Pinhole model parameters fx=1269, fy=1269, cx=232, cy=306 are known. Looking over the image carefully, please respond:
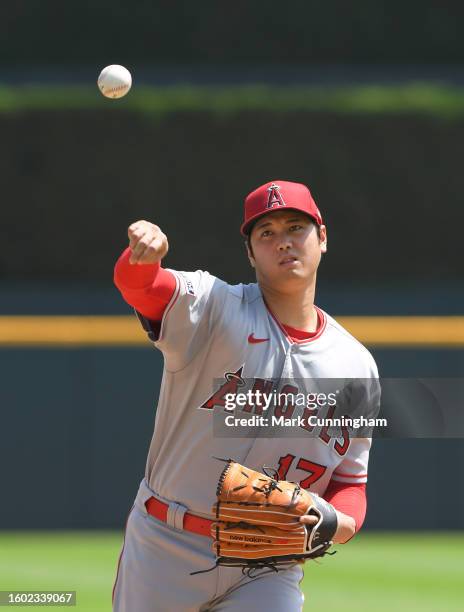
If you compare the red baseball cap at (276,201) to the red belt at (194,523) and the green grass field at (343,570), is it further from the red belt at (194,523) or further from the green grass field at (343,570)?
the green grass field at (343,570)

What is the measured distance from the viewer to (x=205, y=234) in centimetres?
1037

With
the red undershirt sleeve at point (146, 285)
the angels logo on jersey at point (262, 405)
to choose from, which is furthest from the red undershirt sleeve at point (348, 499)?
the red undershirt sleeve at point (146, 285)

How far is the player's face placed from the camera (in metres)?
3.53

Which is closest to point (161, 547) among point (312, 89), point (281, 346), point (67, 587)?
point (281, 346)

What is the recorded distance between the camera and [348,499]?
11.8 feet

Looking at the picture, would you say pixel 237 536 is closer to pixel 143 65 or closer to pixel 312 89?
pixel 312 89

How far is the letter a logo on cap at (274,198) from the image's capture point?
3.55 metres

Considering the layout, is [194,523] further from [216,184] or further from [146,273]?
[216,184]

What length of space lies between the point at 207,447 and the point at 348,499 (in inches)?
17.5

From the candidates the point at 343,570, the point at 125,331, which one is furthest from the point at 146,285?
the point at 125,331

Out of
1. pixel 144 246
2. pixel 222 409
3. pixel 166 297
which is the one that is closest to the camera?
pixel 144 246

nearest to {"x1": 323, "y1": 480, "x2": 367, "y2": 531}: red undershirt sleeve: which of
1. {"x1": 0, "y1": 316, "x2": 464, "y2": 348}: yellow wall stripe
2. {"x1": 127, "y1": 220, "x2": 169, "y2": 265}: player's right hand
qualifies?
{"x1": 127, "y1": 220, "x2": 169, "y2": 265}: player's right hand

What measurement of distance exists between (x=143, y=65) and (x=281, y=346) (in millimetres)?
10581

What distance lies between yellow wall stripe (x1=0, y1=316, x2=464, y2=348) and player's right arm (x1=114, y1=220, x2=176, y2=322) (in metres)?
4.96
